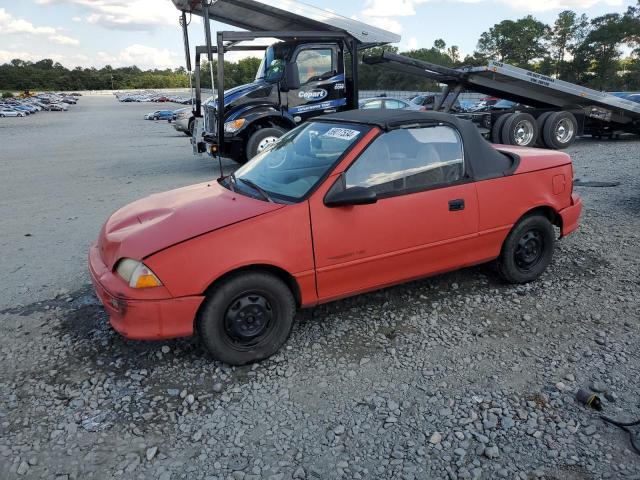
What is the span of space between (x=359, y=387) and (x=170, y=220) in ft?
5.57

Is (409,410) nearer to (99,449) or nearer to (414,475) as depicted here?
(414,475)

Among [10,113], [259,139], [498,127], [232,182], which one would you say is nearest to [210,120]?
[259,139]

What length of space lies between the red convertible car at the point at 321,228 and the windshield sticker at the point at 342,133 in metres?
0.01

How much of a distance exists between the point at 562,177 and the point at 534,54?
8245cm

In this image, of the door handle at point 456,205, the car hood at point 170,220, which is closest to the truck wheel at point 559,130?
the door handle at point 456,205

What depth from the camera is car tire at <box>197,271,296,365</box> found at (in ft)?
10.4

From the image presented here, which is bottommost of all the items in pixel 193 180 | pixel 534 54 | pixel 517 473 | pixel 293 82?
pixel 517 473

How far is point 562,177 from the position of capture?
455cm

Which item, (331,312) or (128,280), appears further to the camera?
(331,312)

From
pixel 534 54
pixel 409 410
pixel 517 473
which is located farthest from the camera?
pixel 534 54

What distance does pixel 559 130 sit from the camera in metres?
12.6

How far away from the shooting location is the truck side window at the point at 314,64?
9773mm

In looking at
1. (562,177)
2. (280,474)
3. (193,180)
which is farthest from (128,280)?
(193,180)

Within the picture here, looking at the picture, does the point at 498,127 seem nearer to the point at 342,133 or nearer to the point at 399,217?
the point at 342,133
